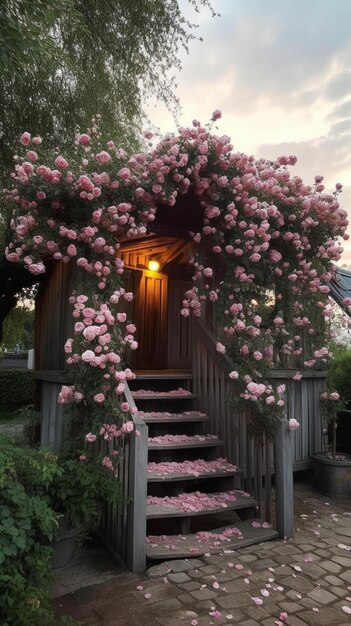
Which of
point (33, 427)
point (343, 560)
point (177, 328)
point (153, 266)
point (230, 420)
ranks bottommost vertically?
point (343, 560)

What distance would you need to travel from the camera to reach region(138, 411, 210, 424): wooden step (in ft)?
13.3

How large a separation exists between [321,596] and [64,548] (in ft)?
5.63

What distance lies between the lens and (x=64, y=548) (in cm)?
283

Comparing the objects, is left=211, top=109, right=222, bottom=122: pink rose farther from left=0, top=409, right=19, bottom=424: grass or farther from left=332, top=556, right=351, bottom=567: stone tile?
left=0, top=409, right=19, bottom=424: grass

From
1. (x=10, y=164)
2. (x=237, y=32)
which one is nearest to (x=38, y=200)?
(x=10, y=164)

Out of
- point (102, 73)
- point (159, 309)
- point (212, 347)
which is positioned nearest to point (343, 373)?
point (212, 347)

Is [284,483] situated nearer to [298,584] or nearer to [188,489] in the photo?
[298,584]

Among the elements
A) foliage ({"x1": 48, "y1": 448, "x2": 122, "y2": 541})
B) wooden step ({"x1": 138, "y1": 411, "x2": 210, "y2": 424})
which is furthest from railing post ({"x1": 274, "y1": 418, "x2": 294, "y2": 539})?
foliage ({"x1": 48, "y1": 448, "x2": 122, "y2": 541})

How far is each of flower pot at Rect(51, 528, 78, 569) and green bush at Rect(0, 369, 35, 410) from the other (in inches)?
436

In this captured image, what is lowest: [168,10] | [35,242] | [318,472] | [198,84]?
[318,472]

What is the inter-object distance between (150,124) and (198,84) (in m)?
1.07

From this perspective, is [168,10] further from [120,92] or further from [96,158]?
[96,158]

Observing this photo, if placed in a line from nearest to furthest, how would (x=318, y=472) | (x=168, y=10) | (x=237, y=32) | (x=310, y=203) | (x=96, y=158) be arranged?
(x=96, y=158)
(x=310, y=203)
(x=318, y=472)
(x=237, y=32)
(x=168, y=10)

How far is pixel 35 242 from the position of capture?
134 inches
